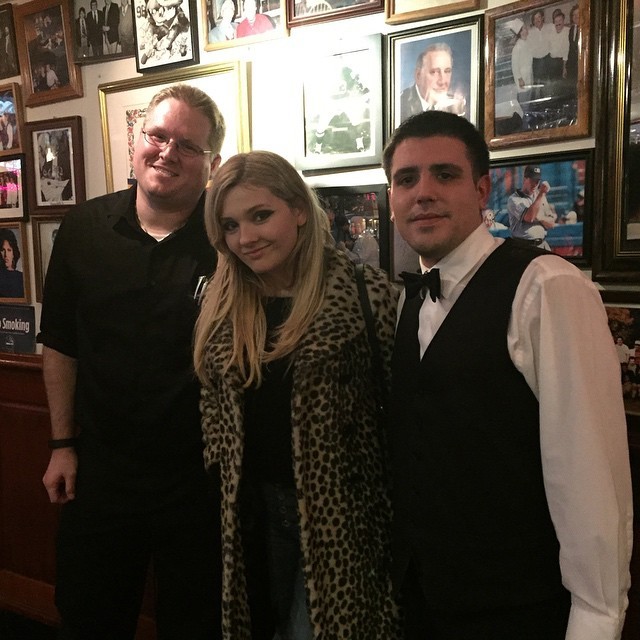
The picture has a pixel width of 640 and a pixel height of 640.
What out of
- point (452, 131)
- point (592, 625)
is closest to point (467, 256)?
point (452, 131)

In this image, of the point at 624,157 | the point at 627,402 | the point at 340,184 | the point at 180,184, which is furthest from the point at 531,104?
the point at 180,184

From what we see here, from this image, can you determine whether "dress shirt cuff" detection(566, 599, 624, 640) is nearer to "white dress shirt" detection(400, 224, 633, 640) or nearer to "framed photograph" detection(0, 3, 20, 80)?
"white dress shirt" detection(400, 224, 633, 640)

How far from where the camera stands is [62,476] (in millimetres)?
1641

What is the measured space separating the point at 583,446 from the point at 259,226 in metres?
0.81

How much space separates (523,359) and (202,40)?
5.22 ft

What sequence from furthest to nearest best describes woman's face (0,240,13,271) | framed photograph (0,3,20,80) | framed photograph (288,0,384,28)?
woman's face (0,240,13,271) → framed photograph (0,3,20,80) → framed photograph (288,0,384,28)

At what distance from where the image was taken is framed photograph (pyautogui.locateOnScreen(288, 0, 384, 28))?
1679mm

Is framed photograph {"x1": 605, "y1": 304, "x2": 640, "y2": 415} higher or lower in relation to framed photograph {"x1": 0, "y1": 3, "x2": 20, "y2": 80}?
lower

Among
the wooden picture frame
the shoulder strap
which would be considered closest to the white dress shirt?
the shoulder strap

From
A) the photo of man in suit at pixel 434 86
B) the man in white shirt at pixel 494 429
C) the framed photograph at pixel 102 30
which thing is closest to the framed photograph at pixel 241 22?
the framed photograph at pixel 102 30

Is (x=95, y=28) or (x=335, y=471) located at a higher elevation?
(x=95, y=28)

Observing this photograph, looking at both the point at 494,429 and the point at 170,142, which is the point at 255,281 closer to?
the point at 170,142

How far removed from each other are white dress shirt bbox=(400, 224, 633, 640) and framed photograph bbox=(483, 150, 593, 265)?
0.57 meters

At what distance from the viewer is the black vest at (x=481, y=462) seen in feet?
3.29
